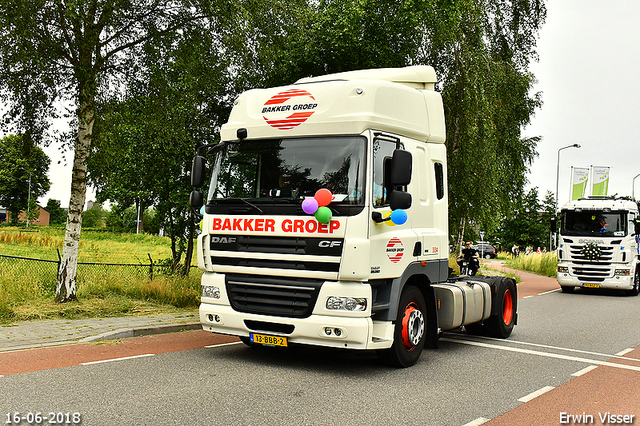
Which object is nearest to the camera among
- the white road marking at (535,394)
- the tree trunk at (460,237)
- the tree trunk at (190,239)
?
the white road marking at (535,394)

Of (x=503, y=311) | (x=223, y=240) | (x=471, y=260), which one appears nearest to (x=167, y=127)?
(x=223, y=240)

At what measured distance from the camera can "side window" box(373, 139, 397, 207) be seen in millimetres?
6867

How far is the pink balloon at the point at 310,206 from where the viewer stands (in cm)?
666

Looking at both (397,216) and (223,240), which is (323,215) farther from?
(223,240)

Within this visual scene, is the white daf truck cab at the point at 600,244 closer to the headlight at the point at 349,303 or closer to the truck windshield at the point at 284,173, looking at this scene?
the truck windshield at the point at 284,173

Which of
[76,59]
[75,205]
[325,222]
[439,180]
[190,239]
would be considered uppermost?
[76,59]

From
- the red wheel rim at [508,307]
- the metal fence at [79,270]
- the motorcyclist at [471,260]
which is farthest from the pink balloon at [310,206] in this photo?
the motorcyclist at [471,260]

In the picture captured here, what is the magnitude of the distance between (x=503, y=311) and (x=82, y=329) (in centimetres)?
702

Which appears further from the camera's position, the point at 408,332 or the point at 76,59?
the point at 76,59

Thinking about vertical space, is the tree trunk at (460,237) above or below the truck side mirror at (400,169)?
below

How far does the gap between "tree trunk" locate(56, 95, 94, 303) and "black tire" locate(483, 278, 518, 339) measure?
7.54 metres

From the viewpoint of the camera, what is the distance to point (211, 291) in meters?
7.42

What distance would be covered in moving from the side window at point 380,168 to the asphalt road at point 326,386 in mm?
2102

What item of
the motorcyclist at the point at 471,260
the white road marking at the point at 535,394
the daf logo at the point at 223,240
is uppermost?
the daf logo at the point at 223,240
